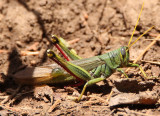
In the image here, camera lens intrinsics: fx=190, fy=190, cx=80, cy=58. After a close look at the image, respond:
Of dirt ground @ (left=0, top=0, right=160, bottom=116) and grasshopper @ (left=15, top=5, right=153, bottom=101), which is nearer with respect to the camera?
dirt ground @ (left=0, top=0, right=160, bottom=116)

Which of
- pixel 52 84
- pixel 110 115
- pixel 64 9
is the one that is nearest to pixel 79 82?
pixel 52 84

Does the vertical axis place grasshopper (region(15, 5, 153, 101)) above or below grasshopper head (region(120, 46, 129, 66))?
below

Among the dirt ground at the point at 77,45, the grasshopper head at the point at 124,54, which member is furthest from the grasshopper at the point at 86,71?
the dirt ground at the point at 77,45

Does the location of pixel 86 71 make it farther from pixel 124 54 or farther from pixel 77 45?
pixel 77 45

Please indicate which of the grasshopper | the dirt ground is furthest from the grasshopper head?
the dirt ground

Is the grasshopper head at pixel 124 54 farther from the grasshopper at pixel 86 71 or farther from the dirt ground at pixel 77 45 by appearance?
the dirt ground at pixel 77 45

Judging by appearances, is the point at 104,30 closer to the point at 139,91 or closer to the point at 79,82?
the point at 79,82

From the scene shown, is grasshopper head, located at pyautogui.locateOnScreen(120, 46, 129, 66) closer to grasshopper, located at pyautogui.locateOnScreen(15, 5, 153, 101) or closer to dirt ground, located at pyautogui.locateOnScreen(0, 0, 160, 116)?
grasshopper, located at pyautogui.locateOnScreen(15, 5, 153, 101)

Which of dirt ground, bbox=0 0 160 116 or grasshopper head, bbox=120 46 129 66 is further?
grasshopper head, bbox=120 46 129 66
